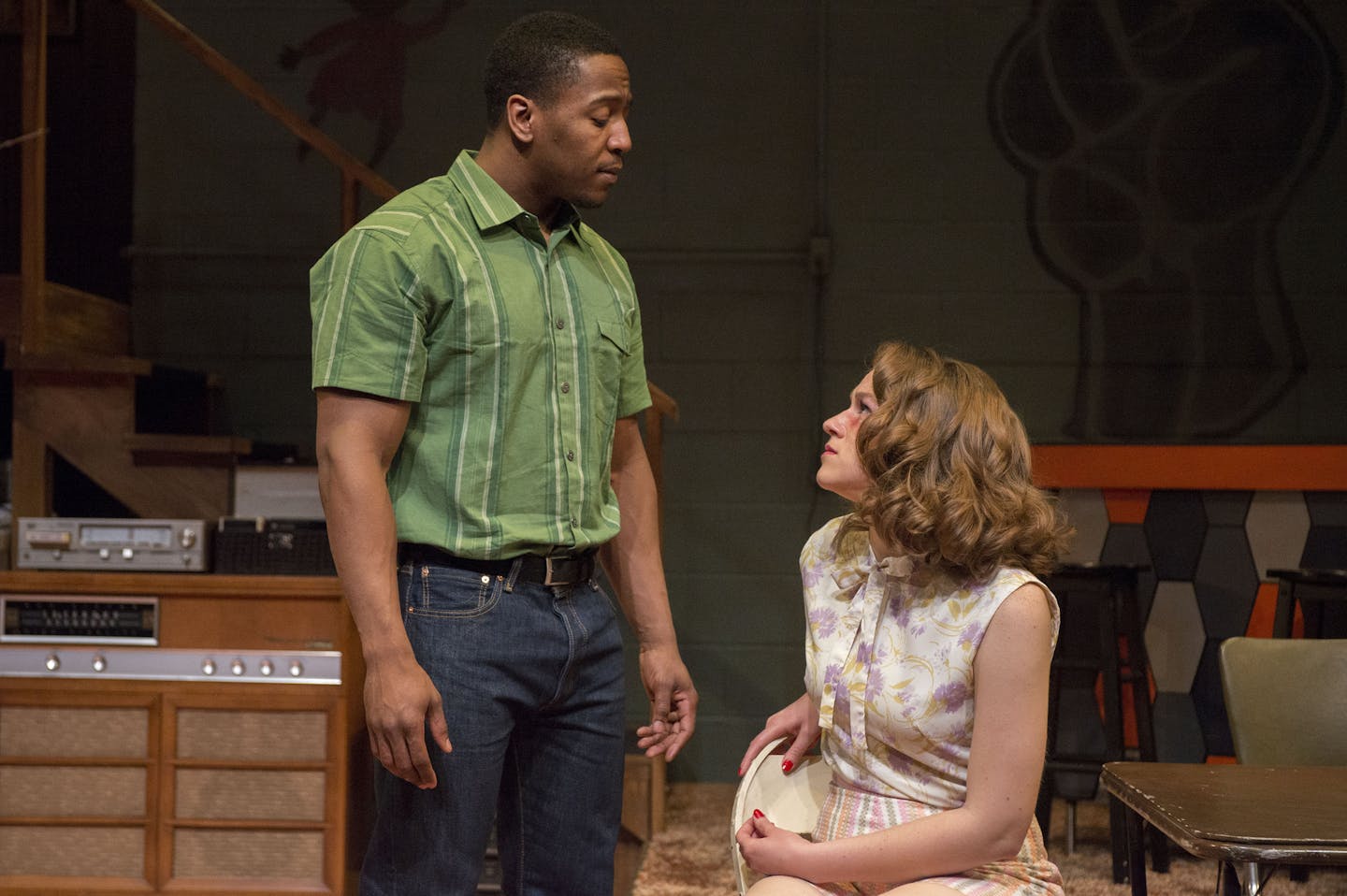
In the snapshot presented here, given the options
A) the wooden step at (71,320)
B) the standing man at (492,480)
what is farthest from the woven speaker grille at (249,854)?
the wooden step at (71,320)

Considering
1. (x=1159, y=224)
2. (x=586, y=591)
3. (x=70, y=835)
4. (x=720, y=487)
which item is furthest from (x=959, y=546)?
(x=1159, y=224)

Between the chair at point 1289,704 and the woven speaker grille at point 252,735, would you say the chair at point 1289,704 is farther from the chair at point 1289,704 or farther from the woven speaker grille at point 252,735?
the woven speaker grille at point 252,735

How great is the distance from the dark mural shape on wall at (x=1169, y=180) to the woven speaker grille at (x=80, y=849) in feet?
10.4

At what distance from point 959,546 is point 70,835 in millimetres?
2296

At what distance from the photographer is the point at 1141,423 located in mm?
4418

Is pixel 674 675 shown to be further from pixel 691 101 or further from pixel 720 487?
pixel 691 101

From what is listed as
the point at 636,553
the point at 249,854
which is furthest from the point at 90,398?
the point at 636,553

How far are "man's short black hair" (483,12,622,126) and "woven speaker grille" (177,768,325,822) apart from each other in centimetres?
172

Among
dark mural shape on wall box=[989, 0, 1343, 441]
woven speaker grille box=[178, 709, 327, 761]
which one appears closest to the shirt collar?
woven speaker grille box=[178, 709, 327, 761]

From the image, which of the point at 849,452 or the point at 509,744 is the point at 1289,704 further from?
the point at 509,744

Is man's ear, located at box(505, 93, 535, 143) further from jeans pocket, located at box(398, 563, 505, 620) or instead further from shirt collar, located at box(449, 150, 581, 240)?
jeans pocket, located at box(398, 563, 505, 620)

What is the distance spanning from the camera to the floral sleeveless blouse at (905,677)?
1448 mm

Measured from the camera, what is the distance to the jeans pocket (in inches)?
62.1

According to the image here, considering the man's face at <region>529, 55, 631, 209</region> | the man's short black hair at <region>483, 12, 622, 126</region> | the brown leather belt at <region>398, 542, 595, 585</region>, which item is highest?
the man's short black hair at <region>483, 12, 622, 126</region>
